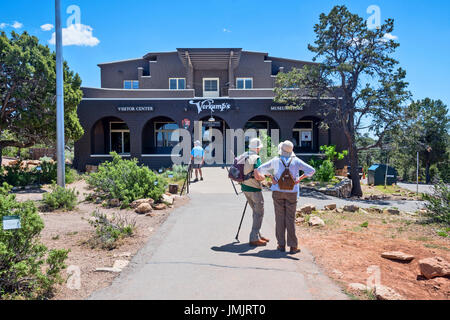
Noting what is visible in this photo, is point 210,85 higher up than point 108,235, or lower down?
higher up

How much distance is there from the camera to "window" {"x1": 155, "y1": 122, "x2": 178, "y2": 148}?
77.0ft

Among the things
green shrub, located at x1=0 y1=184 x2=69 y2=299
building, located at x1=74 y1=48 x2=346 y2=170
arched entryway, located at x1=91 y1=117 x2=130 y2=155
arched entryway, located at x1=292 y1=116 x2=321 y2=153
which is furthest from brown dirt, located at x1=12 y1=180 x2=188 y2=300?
arched entryway, located at x1=292 y1=116 x2=321 y2=153

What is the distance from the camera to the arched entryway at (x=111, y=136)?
22.7 m

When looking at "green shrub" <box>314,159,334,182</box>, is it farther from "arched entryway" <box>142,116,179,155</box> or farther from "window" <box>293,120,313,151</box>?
"arched entryway" <box>142,116,179,155</box>

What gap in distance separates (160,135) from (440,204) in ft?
63.0

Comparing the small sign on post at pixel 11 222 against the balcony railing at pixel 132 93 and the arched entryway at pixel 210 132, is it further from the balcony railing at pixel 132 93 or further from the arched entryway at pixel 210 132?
the balcony railing at pixel 132 93

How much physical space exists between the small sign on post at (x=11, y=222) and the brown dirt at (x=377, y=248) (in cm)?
402

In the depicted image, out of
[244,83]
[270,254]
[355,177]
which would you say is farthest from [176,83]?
[270,254]

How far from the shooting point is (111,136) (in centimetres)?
2339

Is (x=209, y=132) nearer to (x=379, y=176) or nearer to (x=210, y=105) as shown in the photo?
(x=210, y=105)

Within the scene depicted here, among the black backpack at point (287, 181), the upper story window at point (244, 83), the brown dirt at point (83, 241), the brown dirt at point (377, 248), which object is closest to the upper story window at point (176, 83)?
the upper story window at point (244, 83)

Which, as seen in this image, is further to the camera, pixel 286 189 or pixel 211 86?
pixel 211 86

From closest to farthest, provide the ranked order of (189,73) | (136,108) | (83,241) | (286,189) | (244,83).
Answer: (286,189) < (83,241) < (136,108) < (189,73) < (244,83)

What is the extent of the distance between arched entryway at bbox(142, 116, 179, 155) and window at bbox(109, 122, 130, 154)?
163cm
